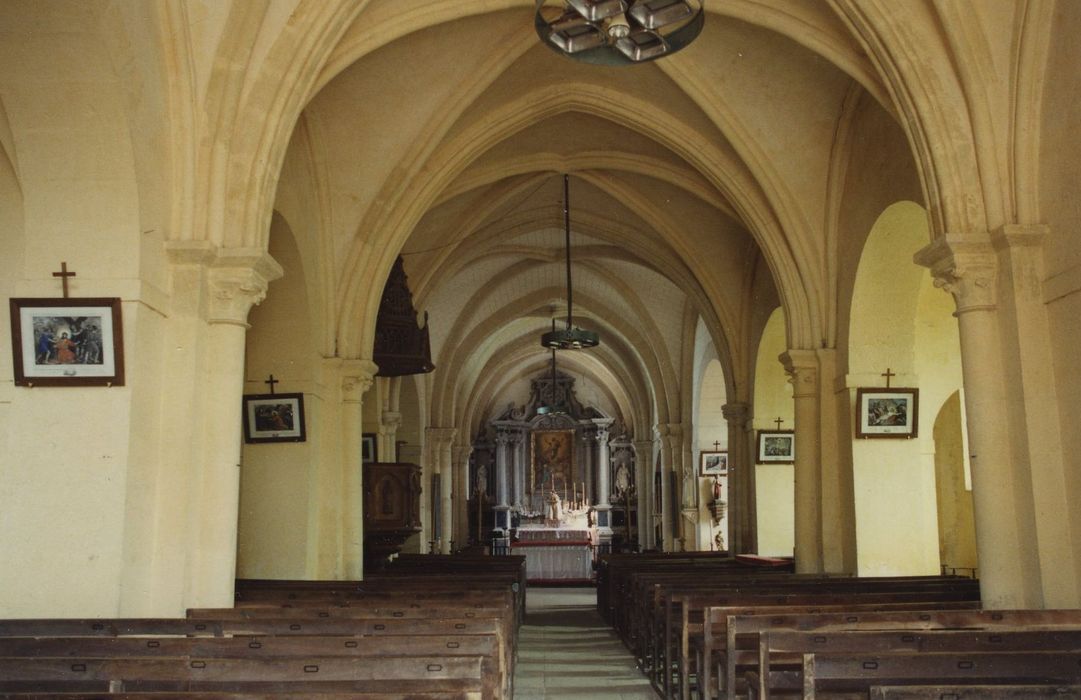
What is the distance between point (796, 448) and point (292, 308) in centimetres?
584

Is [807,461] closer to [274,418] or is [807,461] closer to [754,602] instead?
[754,602]

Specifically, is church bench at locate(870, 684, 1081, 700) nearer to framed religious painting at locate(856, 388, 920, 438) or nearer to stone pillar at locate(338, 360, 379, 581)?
framed religious painting at locate(856, 388, 920, 438)

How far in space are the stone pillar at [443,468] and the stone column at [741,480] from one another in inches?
347

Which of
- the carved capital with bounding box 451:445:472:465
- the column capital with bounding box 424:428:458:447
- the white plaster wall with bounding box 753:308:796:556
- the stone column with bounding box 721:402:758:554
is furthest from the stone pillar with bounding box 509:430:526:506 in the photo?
the white plaster wall with bounding box 753:308:796:556

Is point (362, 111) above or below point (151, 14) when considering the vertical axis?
above

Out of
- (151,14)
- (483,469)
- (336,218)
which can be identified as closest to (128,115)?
(151,14)

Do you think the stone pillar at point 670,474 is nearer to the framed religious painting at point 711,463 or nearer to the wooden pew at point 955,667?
the framed religious painting at point 711,463

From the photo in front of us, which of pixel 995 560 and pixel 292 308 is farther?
pixel 292 308

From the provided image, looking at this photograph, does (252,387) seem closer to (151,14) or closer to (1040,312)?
(151,14)

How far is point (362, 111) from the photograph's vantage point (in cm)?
1149

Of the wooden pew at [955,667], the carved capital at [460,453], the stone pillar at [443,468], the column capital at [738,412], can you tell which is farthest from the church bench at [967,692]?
the carved capital at [460,453]

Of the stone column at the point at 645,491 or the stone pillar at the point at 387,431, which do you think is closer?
the stone pillar at the point at 387,431

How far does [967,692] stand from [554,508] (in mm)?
29078

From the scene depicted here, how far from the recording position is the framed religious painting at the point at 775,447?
51.9 ft
